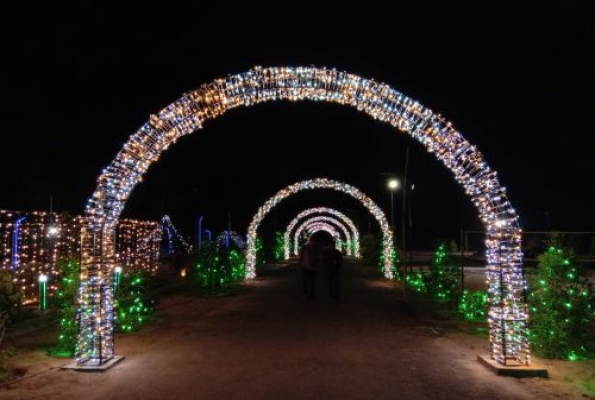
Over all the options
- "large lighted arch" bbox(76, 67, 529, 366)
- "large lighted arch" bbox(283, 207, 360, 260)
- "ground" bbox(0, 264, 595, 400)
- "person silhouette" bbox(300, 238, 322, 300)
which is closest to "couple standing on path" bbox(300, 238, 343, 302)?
"person silhouette" bbox(300, 238, 322, 300)

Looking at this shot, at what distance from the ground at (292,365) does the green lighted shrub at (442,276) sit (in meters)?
3.28

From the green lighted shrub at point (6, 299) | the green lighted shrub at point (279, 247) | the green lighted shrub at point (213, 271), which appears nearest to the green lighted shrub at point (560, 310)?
the green lighted shrub at point (6, 299)

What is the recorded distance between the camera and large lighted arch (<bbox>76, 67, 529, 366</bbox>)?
27.1 feet

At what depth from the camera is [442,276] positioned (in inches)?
676

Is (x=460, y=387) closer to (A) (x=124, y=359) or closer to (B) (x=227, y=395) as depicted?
(B) (x=227, y=395)

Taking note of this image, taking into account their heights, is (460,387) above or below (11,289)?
below

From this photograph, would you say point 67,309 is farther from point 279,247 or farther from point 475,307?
point 279,247

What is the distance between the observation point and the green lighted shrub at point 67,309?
902 cm

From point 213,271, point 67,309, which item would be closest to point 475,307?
point 67,309

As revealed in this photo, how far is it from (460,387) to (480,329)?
4.94 m

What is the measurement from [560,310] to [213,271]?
1243 centimetres

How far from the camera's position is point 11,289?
7484 millimetres

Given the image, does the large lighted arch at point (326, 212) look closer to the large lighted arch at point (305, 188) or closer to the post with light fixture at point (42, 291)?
the large lighted arch at point (305, 188)

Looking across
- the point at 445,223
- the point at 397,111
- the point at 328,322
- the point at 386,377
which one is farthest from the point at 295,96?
the point at 445,223
